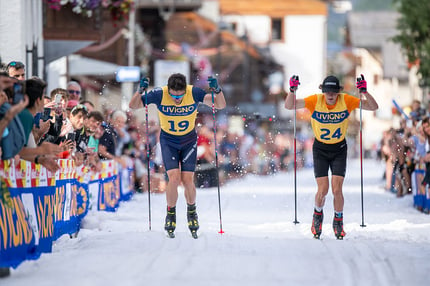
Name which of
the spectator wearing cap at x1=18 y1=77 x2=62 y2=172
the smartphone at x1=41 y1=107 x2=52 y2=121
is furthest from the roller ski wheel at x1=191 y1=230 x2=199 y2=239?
the spectator wearing cap at x1=18 y1=77 x2=62 y2=172

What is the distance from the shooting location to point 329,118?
11.0m

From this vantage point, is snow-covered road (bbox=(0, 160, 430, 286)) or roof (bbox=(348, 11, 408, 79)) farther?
roof (bbox=(348, 11, 408, 79))

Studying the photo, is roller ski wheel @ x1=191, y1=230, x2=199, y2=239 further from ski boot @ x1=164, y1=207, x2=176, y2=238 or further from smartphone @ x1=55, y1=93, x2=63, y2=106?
smartphone @ x1=55, y1=93, x2=63, y2=106

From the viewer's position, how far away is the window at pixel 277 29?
70.7m

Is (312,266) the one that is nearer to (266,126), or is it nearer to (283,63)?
(266,126)

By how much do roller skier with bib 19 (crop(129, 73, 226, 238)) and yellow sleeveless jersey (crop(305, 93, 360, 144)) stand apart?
1.09 metres

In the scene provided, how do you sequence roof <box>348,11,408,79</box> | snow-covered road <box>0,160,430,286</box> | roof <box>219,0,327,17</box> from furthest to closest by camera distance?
roof <box>348,11,408,79</box> < roof <box>219,0,327,17</box> < snow-covered road <box>0,160,430,286</box>

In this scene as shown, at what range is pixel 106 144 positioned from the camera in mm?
15945

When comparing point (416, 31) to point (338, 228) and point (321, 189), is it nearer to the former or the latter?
point (321, 189)

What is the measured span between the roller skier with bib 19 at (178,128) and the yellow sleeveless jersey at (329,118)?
1.09 m

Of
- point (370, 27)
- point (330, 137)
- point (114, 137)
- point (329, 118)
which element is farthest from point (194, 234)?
point (370, 27)

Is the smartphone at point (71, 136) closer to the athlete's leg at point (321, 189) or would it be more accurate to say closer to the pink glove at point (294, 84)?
the pink glove at point (294, 84)

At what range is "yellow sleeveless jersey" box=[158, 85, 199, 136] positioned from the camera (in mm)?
10953

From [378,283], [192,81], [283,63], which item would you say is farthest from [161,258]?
[283,63]
